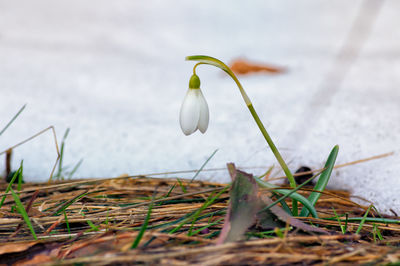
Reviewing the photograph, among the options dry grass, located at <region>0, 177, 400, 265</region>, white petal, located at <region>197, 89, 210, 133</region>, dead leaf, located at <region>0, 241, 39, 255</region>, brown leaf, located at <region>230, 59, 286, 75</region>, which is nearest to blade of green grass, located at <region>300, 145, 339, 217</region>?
dry grass, located at <region>0, 177, 400, 265</region>

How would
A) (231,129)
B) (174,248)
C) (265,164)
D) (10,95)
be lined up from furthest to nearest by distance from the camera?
1. (10,95)
2. (231,129)
3. (265,164)
4. (174,248)

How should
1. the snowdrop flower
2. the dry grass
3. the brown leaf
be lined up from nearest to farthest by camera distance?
the dry grass
the snowdrop flower
the brown leaf

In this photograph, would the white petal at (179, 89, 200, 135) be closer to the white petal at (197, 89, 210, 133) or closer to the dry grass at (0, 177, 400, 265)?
the white petal at (197, 89, 210, 133)

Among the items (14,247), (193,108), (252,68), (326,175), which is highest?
(252,68)

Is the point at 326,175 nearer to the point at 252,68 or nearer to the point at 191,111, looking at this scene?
the point at 191,111

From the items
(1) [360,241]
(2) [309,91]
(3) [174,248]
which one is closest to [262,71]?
(2) [309,91]

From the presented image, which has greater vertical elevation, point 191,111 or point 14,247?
point 191,111

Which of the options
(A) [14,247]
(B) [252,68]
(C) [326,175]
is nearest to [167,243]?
(A) [14,247]

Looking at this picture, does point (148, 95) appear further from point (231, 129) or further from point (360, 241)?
point (360, 241)

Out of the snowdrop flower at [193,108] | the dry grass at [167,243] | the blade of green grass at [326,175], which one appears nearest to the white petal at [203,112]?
the snowdrop flower at [193,108]

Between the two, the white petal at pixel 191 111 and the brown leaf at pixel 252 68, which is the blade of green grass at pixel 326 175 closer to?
the white petal at pixel 191 111

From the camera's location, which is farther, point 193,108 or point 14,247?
A: point 193,108
